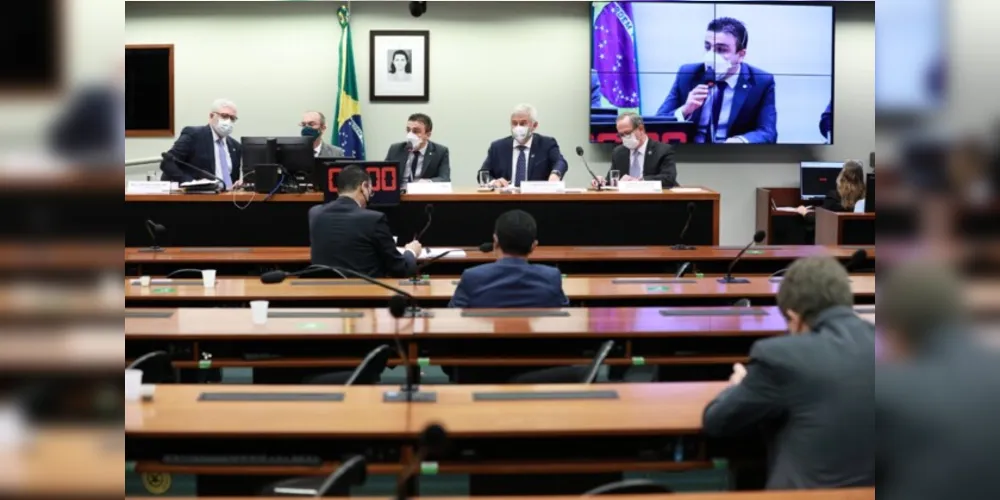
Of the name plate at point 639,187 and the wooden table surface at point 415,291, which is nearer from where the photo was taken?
the wooden table surface at point 415,291

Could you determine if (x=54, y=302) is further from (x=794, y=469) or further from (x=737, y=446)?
(x=737, y=446)

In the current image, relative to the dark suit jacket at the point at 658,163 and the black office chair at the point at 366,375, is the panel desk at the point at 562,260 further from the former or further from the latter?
the black office chair at the point at 366,375

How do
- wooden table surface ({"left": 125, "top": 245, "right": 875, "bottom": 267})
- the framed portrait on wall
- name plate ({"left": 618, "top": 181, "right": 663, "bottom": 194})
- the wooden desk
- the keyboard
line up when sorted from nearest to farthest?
the keyboard → wooden table surface ({"left": 125, "top": 245, "right": 875, "bottom": 267}) → name plate ({"left": 618, "top": 181, "right": 663, "bottom": 194}) → the wooden desk → the framed portrait on wall

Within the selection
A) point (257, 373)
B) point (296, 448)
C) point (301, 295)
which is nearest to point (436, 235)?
point (301, 295)

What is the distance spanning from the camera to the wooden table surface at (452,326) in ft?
13.3

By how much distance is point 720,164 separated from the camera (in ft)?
36.6

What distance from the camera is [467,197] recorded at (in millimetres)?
7453

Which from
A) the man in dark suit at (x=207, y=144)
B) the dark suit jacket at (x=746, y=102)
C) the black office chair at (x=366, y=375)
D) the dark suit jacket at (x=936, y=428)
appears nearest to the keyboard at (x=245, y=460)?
the black office chair at (x=366, y=375)

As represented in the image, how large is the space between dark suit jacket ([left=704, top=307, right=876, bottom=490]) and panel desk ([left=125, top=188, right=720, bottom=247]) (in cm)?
481

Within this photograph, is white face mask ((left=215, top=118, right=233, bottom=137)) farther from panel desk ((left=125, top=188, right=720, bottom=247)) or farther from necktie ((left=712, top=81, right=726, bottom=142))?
necktie ((left=712, top=81, right=726, bottom=142))

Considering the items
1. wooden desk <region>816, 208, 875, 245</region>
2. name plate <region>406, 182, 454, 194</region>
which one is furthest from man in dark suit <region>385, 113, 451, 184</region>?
wooden desk <region>816, 208, 875, 245</region>

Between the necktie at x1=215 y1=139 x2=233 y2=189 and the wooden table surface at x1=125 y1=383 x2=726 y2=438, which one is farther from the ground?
the necktie at x1=215 y1=139 x2=233 y2=189

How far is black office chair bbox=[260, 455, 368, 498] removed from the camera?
94.6 inches

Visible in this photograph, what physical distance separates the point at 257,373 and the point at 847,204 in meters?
5.80
